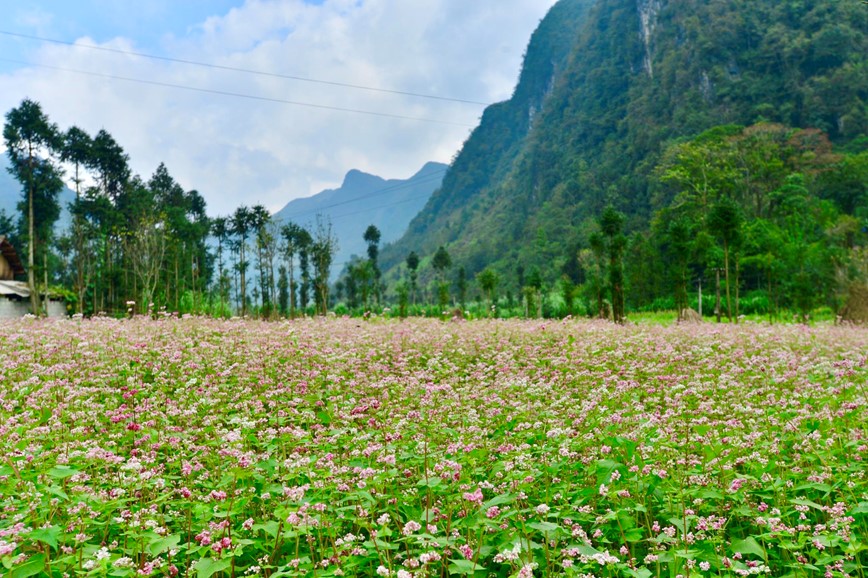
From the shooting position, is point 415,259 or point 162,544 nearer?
point 162,544

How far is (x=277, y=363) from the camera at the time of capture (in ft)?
24.6

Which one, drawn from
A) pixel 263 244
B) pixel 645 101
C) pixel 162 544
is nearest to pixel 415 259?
pixel 263 244

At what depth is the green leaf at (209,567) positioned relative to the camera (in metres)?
2.44

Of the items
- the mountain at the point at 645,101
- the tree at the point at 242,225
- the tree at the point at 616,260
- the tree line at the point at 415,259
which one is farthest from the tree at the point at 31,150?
the mountain at the point at 645,101

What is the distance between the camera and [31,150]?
43.2 meters

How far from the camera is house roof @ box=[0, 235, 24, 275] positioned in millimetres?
40906

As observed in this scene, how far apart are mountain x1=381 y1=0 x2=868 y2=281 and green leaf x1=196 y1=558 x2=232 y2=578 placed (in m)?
81.0

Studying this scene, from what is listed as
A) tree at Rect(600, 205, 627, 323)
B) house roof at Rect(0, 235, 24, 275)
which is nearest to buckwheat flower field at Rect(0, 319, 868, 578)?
tree at Rect(600, 205, 627, 323)

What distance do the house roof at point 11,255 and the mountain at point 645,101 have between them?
66.9m

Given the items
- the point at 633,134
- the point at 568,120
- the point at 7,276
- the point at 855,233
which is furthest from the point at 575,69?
the point at 7,276

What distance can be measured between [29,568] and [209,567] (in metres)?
0.91

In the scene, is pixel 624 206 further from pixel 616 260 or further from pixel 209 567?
pixel 209 567

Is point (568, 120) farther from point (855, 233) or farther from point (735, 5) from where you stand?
point (855, 233)

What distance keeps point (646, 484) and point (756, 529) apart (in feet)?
3.05
